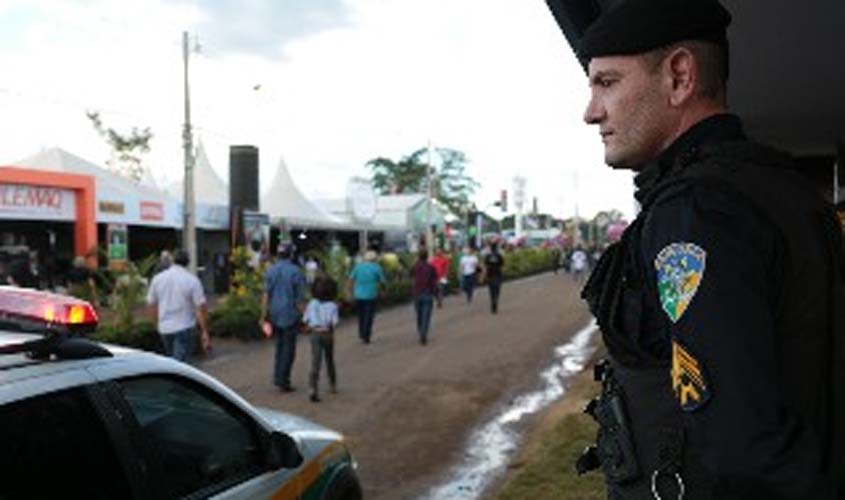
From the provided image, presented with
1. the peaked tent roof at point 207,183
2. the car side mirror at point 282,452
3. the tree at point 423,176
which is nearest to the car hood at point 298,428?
the car side mirror at point 282,452

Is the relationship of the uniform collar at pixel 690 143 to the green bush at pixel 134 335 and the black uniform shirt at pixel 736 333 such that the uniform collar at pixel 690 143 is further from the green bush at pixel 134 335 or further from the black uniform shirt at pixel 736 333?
the green bush at pixel 134 335

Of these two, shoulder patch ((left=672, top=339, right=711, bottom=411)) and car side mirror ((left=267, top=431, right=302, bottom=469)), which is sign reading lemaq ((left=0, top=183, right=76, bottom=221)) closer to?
car side mirror ((left=267, top=431, right=302, bottom=469))

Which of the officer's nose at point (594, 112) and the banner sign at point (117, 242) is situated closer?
the officer's nose at point (594, 112)

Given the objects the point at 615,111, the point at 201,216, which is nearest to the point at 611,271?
the point at 615,111

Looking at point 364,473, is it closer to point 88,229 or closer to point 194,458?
point 194,458

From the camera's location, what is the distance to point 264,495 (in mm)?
3293

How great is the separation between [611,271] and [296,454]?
2.33 metres

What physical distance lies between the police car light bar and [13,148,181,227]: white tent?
23949mm

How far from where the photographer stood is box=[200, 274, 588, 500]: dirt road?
805cm

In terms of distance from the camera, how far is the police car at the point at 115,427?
235 cm

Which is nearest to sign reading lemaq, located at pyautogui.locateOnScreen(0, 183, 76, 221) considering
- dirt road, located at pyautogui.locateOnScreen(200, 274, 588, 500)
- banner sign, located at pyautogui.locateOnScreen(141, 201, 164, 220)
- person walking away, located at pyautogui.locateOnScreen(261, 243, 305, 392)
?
banner sign, located at pyautogui.locateOnScreen(141, 201, 164, 220)

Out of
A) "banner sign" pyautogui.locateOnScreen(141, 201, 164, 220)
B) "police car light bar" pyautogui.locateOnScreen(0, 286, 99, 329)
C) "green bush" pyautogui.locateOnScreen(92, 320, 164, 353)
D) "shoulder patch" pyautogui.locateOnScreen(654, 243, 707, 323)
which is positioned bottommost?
"green bush" pyautogui.locateOnScreen(92, 320, 164, 353)

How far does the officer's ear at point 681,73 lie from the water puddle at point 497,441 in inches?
221

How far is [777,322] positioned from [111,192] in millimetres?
26958
